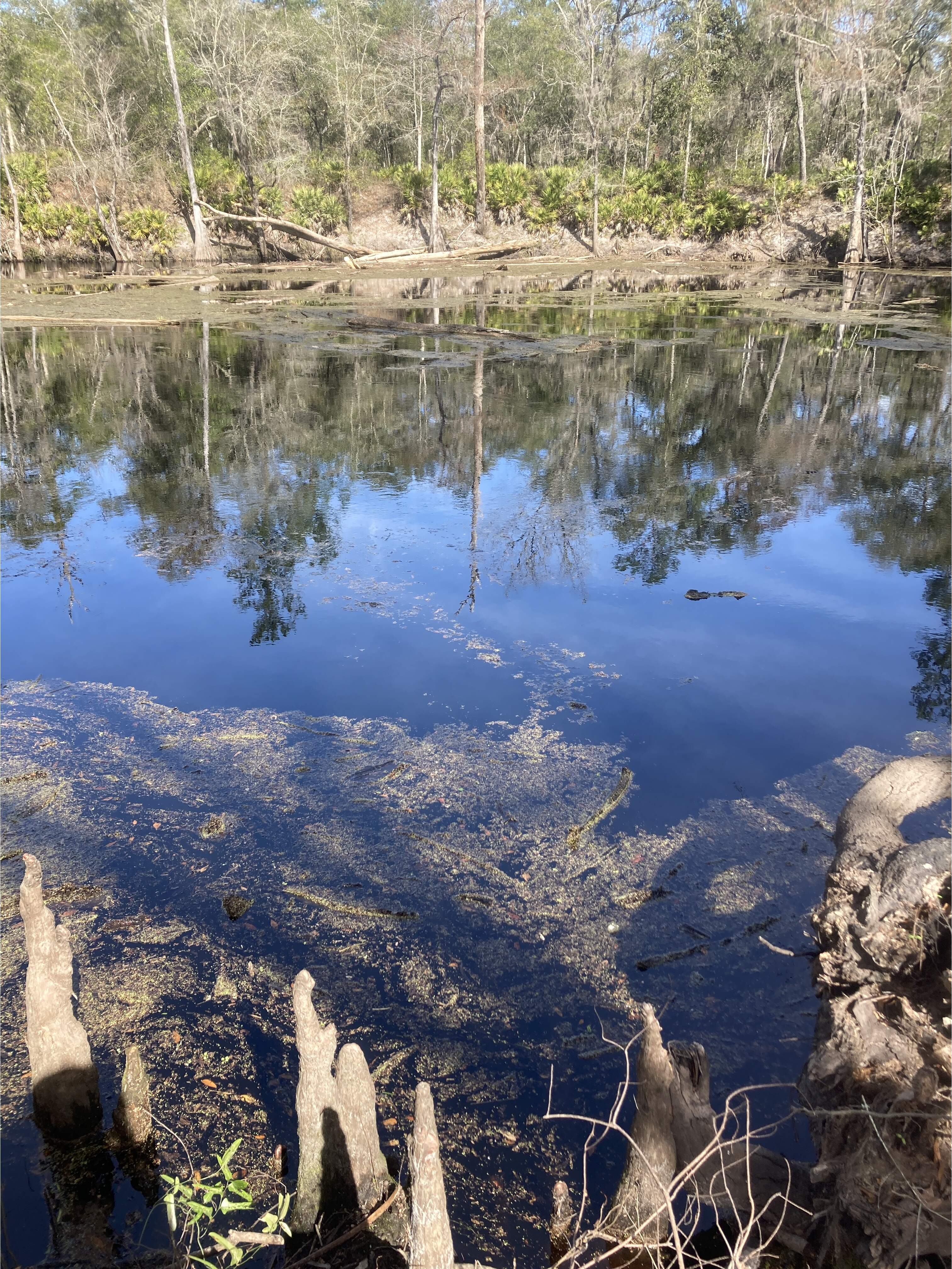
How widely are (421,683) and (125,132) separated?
106ft

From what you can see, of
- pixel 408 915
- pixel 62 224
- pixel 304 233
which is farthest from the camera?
pixel 62 224

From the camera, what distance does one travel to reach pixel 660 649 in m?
5.20

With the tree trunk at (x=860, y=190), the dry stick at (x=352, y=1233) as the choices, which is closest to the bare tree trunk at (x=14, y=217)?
the tree trunk at (x=860, y=190)

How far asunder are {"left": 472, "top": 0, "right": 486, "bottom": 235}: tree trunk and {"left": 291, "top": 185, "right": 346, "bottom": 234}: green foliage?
5257mm

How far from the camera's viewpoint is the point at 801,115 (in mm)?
29250

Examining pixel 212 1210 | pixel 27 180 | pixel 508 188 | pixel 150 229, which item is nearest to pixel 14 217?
pixel 27 180


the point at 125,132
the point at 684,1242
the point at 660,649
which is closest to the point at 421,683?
the point at 660,649

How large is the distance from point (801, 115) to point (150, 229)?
2289 centimetres

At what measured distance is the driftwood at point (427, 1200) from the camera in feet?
5.71

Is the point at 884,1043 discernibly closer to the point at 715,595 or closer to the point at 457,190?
the point at 715,595

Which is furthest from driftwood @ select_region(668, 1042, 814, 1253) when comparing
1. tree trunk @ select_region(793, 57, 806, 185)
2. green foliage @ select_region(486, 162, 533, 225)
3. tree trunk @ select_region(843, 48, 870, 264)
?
tree trunk @ select_region(793, 57, 806, 185)

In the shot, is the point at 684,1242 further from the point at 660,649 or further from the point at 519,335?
the point at 519,335

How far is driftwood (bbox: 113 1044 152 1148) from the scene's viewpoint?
2371 millimetres

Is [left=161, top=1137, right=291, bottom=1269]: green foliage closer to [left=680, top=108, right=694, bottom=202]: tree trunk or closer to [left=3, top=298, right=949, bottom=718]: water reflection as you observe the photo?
[left=3, top=298, right=949, bottom=718]: water reflection
